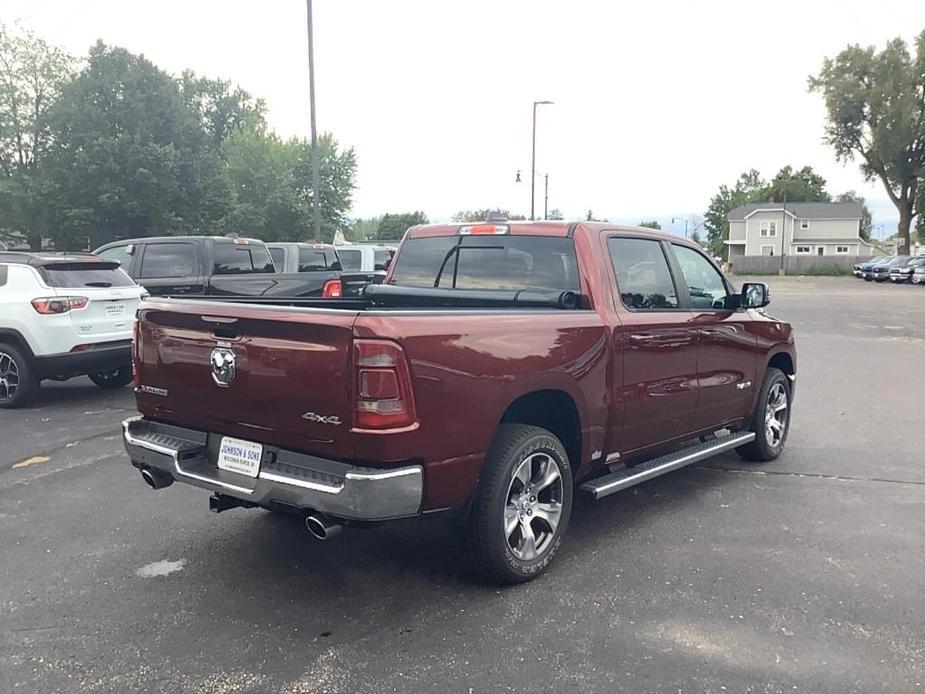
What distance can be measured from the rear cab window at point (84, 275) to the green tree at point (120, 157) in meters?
27.3

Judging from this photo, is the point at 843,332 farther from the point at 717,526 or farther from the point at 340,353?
the point at 340,353

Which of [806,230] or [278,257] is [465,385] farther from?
[806,230]

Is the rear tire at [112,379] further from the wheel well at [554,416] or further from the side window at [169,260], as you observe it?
the wheel well at [554,416]

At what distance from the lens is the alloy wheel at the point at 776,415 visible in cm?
633

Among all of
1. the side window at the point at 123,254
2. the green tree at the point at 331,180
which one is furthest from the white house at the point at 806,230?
the side window at the point at 123,254

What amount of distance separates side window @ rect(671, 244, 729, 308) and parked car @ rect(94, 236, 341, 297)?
21.2ft

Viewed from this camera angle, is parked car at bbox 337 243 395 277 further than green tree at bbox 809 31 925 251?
No

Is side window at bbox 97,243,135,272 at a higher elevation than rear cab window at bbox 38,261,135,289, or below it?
higher

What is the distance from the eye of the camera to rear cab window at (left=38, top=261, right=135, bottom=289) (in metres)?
8.39

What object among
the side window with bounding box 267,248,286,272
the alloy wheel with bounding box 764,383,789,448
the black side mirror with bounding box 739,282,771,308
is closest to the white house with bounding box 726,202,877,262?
the side window with bounding box 267,248,286,272

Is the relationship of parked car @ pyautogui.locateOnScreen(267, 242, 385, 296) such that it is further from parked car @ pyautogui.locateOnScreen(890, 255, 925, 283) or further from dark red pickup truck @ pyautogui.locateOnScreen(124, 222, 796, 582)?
parked car @ pyautogui.locateOnScreen(890, 255, 925, 283)

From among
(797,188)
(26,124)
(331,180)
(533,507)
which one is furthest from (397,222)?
(533,507)

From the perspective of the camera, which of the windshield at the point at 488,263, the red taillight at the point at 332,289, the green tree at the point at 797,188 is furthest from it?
the green tree at the point at 797,188

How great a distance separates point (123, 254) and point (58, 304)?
3.12 metres
